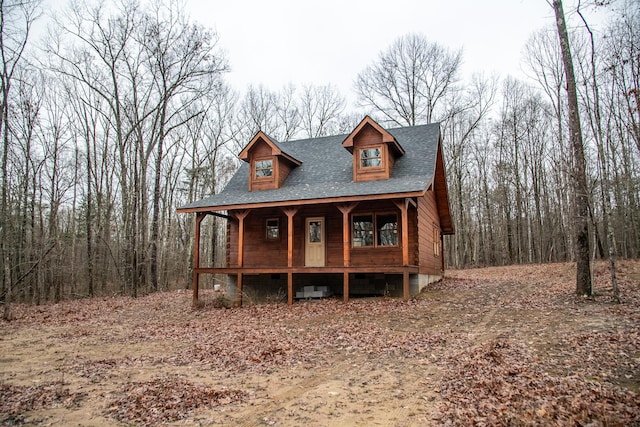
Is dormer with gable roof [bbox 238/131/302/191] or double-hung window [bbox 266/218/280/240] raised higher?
dormer with gable roof [bbox 238/131/302/191]

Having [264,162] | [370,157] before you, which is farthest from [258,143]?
[370,157]

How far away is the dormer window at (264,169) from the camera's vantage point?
17.7 metres

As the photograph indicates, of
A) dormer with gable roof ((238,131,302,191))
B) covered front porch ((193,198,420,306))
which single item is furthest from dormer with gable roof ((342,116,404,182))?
Answer: dormer with gable roof ((238,131,302,191))

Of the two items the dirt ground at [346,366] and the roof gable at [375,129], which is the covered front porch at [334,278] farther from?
the roof gable at [375,129]

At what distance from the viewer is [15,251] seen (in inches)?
810

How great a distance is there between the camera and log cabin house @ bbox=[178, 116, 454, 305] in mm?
14570

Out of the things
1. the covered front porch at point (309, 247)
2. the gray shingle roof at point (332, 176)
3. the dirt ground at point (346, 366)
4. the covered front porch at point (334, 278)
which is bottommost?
the dirt ground at point (346, 366)

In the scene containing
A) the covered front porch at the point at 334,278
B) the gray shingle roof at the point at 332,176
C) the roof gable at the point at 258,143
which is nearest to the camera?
the covered front porch at the point at 334,278

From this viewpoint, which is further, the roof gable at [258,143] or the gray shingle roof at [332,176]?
the roof gable at [258,143]

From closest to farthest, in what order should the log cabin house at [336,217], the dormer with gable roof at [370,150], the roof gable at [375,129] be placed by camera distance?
the log cabin house at [336,217]
the roof gable at [375,129]
the dormer with gable roof at [370,150]

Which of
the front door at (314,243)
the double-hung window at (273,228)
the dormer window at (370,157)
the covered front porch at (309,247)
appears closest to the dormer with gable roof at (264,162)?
the covered front porch at (309,247)

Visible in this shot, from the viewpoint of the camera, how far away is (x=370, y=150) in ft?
53.3

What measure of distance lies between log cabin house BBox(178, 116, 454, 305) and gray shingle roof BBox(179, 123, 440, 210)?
0.05 m

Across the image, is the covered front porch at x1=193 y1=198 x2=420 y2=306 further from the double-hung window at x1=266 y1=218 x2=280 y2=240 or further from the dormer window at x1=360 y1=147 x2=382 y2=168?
the dormer window at x1=360 y1=147 x2=382 y2=168
